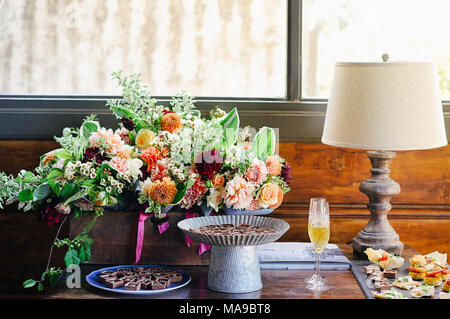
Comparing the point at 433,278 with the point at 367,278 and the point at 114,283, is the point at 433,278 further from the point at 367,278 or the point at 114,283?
the point at 114,283

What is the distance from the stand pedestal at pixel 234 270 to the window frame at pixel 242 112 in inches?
29.9

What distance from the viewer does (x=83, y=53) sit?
7.33 feet

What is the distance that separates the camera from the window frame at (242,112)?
2168 millimetres

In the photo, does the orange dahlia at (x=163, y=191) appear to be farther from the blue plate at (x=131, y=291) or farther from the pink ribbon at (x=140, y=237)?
the blue plate at (x=131, y=291)

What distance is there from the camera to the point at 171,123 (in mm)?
1738

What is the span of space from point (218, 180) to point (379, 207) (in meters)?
0.57

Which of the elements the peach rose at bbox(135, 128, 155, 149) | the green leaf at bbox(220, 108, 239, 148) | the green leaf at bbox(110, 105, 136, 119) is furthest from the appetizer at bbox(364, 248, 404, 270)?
the green leaf at bbox(110, 105, 136, 119)

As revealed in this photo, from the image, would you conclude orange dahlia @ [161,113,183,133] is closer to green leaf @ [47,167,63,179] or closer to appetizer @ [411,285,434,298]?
green leaf @ [47,167,63,179]

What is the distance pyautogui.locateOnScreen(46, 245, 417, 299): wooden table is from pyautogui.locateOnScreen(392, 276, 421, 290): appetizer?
0.36ft

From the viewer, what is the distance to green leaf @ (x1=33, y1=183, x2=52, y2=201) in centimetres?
161

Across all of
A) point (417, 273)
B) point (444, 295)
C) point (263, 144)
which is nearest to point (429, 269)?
point (417, 273)

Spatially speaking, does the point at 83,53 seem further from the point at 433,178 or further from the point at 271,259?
the point at 433,178
